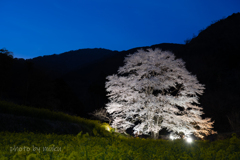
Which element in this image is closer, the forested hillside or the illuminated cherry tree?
the illuminated cherry tree

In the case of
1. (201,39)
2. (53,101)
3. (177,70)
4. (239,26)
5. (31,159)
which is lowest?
(31,159)

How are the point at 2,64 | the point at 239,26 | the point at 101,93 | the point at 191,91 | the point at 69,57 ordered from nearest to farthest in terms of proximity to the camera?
the point at 191,91
the point at 2,64
the point at 101,93
the point at 239,26
the point at 69,57

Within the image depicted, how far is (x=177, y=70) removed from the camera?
11750mm

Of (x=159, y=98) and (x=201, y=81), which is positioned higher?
(x=201, y=81)

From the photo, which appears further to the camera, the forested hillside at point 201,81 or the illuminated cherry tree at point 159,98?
the forested hillside at point 201,81

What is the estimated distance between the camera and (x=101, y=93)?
113 feet

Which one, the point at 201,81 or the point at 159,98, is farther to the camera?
the point at 201,81

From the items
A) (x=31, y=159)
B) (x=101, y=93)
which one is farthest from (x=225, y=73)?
(x=31, y=159)

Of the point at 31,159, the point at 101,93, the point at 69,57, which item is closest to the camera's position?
the point at 31,159

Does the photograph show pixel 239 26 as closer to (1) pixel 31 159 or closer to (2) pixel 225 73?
(2) pixel 225 73

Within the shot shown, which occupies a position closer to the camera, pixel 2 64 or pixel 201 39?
pixel 2 64

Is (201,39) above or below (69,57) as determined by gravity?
below

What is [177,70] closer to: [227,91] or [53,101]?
[227,91]

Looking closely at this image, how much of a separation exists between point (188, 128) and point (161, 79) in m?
3.44
